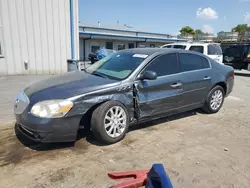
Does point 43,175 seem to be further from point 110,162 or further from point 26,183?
point 110,162

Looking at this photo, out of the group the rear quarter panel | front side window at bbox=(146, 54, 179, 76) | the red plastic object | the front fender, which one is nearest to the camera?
the red plastic object

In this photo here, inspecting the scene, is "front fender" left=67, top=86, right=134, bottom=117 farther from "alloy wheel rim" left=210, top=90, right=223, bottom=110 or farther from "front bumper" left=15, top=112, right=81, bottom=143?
"alloy wheel rim" left=210, top=90, right=223, bottom=110

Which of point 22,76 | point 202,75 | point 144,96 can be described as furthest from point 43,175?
point 22,76

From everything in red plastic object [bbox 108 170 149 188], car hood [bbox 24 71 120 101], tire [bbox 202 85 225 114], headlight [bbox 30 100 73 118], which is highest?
car hood [bbox 24 71 120 101]

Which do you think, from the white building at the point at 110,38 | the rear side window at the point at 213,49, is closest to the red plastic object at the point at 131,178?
the rear side window at the point at 213,49

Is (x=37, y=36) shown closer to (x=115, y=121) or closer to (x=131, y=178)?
(x=115, y=121)

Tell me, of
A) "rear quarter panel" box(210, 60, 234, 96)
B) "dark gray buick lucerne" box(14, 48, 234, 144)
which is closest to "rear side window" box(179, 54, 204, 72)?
"dark gray buick lucerne" box(14, 48, 234, 144)

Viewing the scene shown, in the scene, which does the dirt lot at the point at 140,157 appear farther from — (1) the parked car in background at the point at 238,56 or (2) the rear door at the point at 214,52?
(1) the parked car in background at the point at 238,56

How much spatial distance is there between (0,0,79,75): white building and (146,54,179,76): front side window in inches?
314

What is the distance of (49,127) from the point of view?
9.57 ft

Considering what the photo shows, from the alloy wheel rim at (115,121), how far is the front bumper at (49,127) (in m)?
0.47

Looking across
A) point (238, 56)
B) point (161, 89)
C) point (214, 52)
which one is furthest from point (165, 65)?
point (238, 56)

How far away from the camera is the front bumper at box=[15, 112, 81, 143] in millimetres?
2908

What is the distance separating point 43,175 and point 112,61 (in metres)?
2.49
